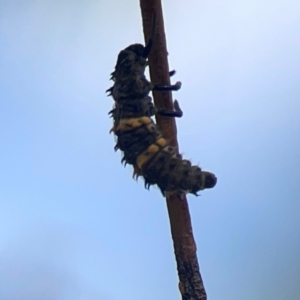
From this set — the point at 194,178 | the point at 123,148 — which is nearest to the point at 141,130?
the point at 123,148

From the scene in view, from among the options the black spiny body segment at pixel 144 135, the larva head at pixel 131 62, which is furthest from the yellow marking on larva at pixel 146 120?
the larva head at pixel 131 62

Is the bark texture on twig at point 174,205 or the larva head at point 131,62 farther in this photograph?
the larva head at point 131,62

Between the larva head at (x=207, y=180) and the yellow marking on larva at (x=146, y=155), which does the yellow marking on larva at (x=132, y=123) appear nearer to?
the yellow marking on larva at (x=146, y=155)

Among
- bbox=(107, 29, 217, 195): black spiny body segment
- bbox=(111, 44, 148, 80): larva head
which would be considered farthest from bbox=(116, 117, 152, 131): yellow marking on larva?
bbox=(111, 44, 148, 80): larva head

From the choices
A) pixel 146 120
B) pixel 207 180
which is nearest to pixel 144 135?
pixel 146 120

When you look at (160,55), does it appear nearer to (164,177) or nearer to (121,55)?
(121,55)

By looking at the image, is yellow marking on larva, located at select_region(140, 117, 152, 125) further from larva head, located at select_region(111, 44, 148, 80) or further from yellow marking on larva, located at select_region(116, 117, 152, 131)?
larva head, located at select_region(111, 44, 148, 80)

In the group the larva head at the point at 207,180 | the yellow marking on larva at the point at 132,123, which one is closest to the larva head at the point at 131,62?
the yellow marking on larva at the point at 132,123

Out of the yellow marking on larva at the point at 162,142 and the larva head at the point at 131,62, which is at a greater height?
the larva head at the point at 131,62
